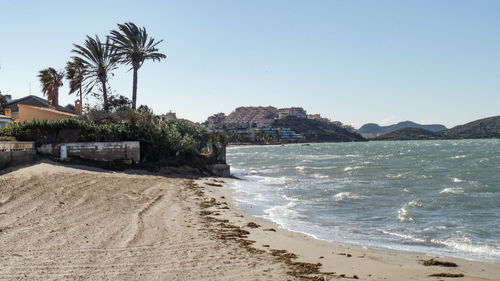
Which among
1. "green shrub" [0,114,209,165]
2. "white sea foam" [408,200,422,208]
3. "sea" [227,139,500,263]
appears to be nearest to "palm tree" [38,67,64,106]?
"green shrub" [0,114,209,165]

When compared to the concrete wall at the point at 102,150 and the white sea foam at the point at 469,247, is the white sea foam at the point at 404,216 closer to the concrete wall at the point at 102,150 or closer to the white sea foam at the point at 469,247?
the white sea foam at the point at 469,247

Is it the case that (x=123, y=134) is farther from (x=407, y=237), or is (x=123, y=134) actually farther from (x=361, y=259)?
(x=361, y=259)

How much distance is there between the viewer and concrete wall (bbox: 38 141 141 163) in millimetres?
25453

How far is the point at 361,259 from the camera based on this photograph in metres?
9.63

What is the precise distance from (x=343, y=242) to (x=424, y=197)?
1182cm

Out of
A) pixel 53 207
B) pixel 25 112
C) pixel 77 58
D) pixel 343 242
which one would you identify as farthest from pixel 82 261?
pixel 77 58

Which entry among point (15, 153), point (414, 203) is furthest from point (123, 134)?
point (414, 203)

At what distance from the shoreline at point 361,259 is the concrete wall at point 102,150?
16376 mm

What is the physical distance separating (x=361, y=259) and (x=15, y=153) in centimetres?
1747

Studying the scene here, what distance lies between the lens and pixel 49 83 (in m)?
57.2

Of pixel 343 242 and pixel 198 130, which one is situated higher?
pixel 198 130

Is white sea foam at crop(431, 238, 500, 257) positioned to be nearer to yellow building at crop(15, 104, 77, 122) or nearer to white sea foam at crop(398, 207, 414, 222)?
white sea foam at crop(398, 207, 414, 222)

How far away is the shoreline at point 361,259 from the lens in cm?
852

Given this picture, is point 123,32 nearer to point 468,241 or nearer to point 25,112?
point 25,112
